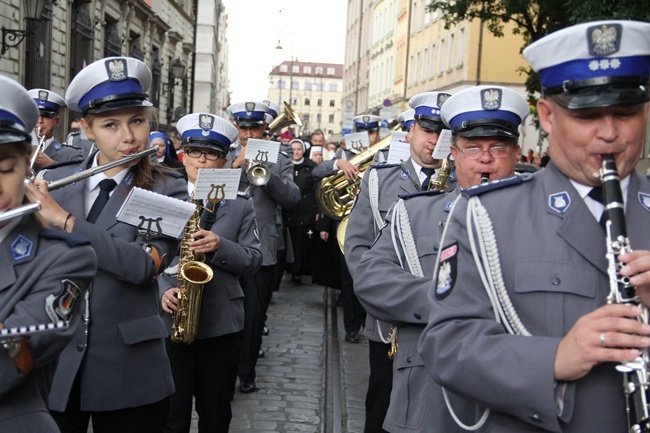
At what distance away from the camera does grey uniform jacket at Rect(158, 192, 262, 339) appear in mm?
6039

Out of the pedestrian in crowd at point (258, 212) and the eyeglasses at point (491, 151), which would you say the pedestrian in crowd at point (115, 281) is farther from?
the pedestrian in crowd at point (258, 212)

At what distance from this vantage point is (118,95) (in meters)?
4.44

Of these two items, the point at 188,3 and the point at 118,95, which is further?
the point at 188,3

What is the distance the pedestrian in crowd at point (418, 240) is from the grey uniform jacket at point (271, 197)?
4.48m

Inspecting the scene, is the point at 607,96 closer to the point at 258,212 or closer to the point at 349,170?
the point at 349,170

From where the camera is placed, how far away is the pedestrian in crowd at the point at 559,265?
2.59 meters

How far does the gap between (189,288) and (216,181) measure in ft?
2.30

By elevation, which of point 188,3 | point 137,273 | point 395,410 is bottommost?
point 395,410

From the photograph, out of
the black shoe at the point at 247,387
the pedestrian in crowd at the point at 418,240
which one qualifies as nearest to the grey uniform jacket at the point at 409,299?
the pedestrian in crowd at the point at 418,240

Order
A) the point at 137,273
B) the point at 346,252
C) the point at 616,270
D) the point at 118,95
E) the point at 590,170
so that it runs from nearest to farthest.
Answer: the point at 616,270 < the point at 590,170 < the point at 137,273 < the point at 118,95 < the point at 346,252

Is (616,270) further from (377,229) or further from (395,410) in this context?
(377,229)

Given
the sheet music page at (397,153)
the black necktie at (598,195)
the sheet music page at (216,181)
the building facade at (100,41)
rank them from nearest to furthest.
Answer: the black necktie at (598,195)
the sheet music page at (216,181)
the sheet music page at (397,153)
the building facade at (100,41)

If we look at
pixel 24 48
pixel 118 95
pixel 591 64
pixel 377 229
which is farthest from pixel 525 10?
pixel 591 64

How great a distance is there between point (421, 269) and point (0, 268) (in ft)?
6.63
